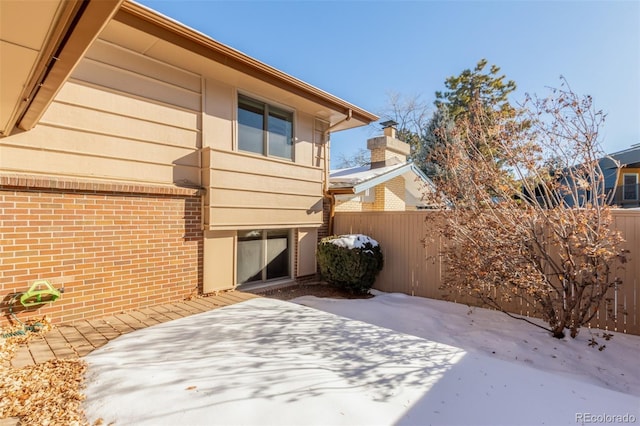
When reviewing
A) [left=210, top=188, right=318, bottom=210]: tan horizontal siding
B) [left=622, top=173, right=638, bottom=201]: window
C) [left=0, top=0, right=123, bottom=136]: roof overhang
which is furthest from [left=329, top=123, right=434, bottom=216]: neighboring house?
[left=622, top=173, right=638, bottom=201]: window

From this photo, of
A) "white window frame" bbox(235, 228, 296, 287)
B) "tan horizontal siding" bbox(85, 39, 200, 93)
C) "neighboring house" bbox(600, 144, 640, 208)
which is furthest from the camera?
"neighboring house" bbox(600, 144, 640, 208)

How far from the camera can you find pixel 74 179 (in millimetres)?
4445

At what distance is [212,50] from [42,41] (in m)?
3.59

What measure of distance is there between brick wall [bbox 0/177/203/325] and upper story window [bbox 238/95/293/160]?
1767 millimetres

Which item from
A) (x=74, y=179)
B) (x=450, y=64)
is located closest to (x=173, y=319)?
(x=74, y=179)

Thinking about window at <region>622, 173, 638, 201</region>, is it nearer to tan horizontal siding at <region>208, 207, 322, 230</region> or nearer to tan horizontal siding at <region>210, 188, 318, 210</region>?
tan horizontal siding at <region>208, 207, 322, 230</region>

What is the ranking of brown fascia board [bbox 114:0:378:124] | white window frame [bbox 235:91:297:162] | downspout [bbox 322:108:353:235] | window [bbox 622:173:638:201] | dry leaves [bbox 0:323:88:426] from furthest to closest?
window [bbox 622:173:638:201]
downspout [bbox 322:108:353:235]
white window frame [bbox 235:91:297:162]
brown fascia board [bbox 114:0:378:124]
dry leaves [bbox 0:323:88:426]

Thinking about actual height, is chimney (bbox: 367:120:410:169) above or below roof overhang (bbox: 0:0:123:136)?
above

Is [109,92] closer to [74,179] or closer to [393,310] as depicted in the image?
[74,179]

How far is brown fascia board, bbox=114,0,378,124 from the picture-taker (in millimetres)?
4336

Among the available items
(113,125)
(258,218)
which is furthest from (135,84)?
(258,218)

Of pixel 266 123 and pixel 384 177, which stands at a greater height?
pixel 266 123

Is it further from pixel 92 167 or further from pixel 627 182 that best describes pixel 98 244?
pixel 627 182

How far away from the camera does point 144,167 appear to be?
518cm
